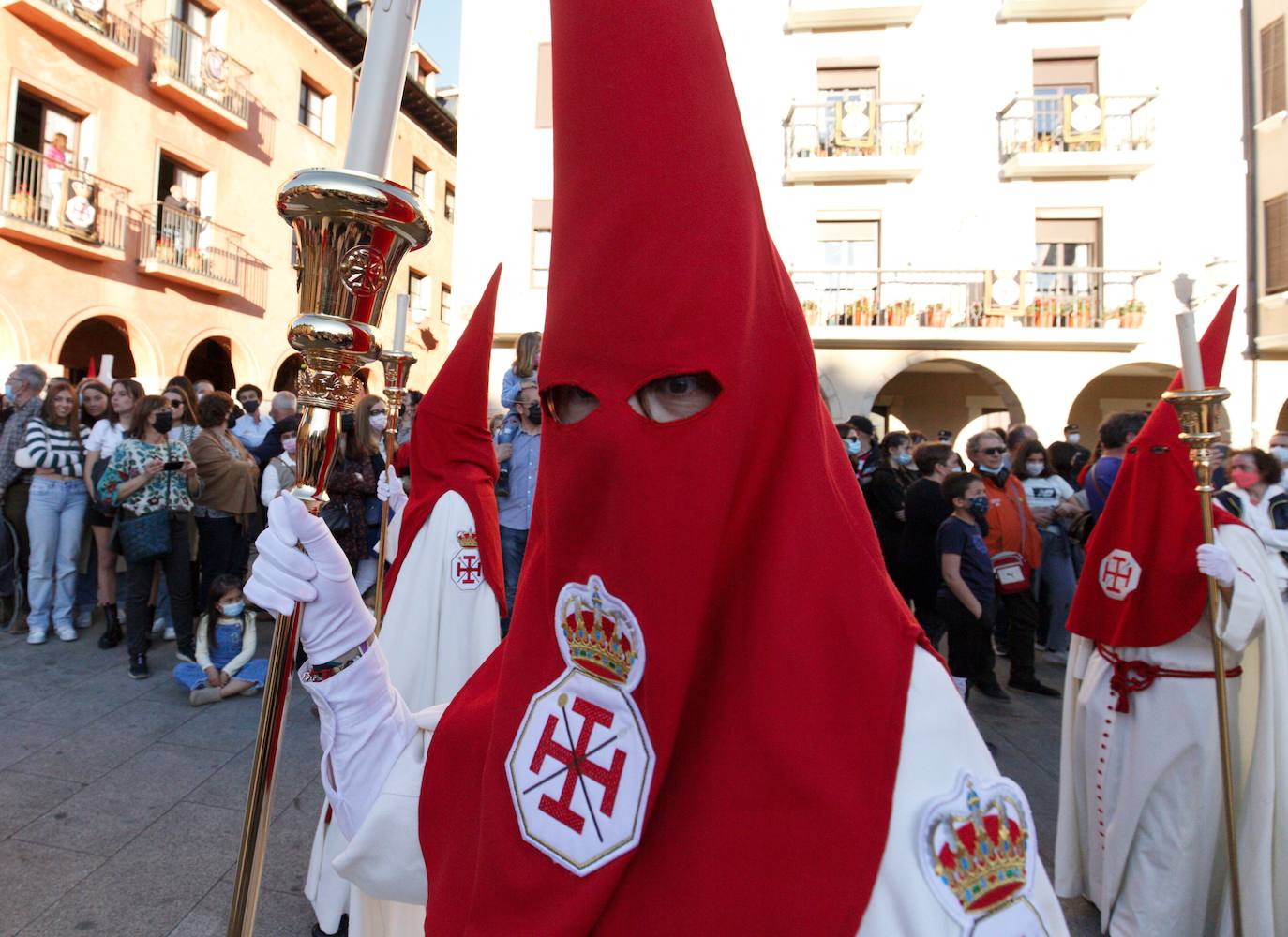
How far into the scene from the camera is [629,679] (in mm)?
1057

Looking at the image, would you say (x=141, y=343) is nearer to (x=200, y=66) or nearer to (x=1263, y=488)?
(x=200, y=66)

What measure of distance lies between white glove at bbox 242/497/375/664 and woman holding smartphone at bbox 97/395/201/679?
508cm

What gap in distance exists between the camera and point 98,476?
233 inches

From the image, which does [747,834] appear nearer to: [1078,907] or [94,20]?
[1078,907]

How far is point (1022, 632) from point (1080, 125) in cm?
1268

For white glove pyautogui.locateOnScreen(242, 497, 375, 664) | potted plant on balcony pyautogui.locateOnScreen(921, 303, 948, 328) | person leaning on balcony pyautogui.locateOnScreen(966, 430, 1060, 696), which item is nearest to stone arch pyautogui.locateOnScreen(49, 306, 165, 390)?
person leaning on balcony pyautogui.locateOnScreen(966, 430, 1060, 696)

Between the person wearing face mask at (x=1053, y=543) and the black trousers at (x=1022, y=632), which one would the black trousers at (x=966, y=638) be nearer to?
the black trousers at (x=1022, y=632)

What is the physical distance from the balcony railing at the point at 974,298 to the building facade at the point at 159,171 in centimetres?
839

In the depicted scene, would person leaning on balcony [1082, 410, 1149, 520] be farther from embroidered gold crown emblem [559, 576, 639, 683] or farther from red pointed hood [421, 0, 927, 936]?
embroidered gold crown emblem [559, 576, 639, 683]

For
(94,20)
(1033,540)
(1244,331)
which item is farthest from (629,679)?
(1244,331)

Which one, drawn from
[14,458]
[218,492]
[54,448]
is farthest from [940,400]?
[14,458]

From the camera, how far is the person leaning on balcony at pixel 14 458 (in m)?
6.43

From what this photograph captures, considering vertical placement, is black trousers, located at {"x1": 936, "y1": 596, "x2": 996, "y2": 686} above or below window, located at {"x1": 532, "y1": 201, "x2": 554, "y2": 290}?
below

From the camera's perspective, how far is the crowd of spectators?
200 inches
